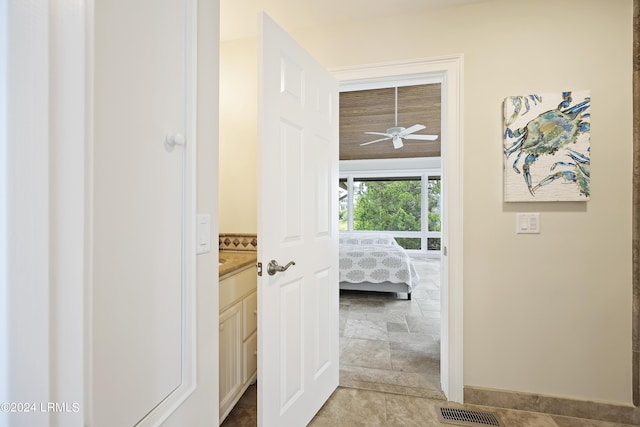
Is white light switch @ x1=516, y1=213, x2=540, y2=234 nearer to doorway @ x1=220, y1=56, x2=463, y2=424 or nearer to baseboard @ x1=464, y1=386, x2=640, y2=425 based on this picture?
doorway @ x1=220, y1=56, x2=463, y2=424

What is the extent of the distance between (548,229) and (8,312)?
7.31 ft

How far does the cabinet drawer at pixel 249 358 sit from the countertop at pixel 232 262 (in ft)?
1.59

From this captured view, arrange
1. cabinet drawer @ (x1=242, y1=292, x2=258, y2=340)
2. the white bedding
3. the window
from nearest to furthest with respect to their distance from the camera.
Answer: cabinet drawer @ (x1=242, y1=292, x2=258, y2=340)
the white bedding
the window

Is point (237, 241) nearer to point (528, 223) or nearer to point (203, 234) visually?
point (203, 234)

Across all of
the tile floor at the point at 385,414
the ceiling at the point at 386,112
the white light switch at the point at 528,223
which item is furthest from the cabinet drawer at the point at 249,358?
the ceiling at the point at 386,112

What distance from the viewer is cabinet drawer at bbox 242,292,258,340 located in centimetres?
171

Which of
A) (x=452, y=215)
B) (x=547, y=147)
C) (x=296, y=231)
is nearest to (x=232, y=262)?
(x=296, y=231)

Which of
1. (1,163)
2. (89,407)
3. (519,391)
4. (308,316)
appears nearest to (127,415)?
(89,407)

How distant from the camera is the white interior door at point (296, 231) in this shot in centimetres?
127

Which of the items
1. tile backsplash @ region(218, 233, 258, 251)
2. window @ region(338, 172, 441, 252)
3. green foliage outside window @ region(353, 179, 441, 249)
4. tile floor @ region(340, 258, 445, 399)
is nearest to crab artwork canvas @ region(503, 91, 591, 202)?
tile floor @ region(340, 258, 445, 399)

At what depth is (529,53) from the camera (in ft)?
5.55

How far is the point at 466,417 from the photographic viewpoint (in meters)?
1.63

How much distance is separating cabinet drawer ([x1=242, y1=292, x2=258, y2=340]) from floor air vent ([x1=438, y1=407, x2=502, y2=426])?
1.24m

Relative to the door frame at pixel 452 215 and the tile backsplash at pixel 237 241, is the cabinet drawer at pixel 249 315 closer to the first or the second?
the tile backsplash at pixel 237 241
